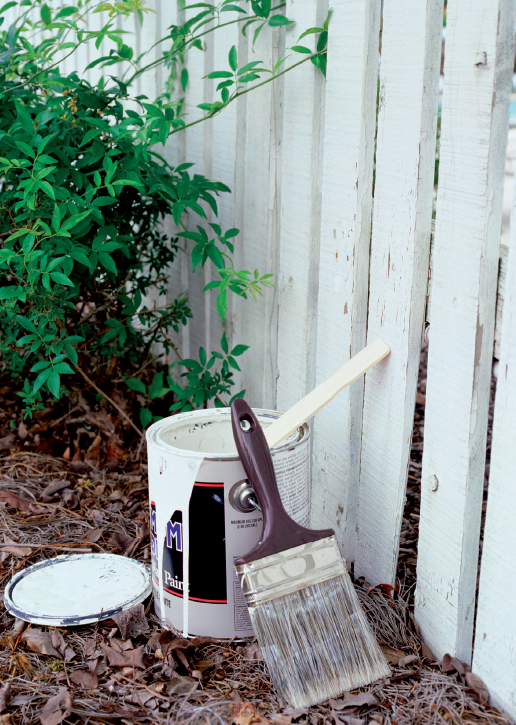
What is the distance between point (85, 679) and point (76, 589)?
1.15 ft

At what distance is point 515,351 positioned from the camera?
1.33 metres

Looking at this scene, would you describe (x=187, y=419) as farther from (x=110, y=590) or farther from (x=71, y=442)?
(x=71, y=442)

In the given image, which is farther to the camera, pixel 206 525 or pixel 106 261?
pixel 106 261

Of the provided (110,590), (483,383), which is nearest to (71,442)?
(110,590)

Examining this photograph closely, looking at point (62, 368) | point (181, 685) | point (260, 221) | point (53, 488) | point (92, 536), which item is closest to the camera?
point (181, 685)

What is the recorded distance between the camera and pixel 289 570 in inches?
56.7

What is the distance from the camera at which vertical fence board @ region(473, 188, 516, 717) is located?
134cm

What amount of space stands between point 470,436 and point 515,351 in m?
0.22

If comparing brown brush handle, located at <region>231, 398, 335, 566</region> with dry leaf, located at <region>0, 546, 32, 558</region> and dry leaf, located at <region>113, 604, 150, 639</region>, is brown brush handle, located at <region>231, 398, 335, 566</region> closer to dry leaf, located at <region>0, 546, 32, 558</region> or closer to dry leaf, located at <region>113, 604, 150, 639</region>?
dry leaf, located at <region>113, 604, 150, 639</region>

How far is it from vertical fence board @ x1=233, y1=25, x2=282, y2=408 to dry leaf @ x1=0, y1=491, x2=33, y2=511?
2.63ft

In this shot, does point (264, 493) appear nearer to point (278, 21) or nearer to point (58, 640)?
point (58, 640)

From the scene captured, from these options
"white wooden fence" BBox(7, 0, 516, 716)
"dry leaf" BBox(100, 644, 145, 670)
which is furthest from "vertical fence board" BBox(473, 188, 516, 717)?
"dry leaf" BBox(100, 644, 145, 670)

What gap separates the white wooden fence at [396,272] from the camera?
4.48 feet

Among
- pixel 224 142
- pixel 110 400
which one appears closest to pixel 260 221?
pixel 224 142
